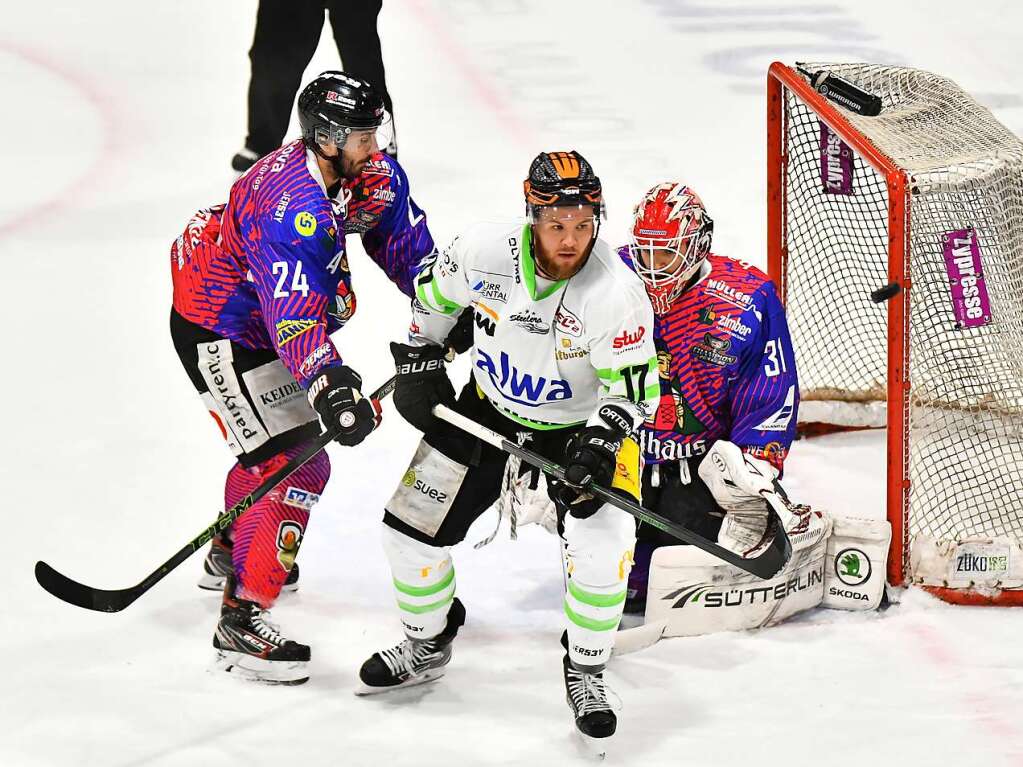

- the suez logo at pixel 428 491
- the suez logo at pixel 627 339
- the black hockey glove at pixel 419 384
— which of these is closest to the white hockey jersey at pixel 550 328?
the suez logo at pixel 627 339

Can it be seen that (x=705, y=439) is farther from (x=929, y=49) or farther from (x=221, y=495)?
(x=929, y=49)

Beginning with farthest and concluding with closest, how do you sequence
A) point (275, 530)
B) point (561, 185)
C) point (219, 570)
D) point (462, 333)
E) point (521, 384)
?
point (219, 570) → point (275, 530) → point (462, 333) → point (521, 384) → point (561, 185)

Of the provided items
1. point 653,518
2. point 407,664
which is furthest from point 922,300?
point 407,664

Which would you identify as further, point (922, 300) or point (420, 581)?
point (922, 300)

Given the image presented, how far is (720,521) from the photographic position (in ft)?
11.9

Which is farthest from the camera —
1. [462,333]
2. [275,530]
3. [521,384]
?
[275,530]

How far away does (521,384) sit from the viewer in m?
3.06

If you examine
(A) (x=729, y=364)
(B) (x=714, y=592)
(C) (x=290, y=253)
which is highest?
(C) (x=290, y=253)

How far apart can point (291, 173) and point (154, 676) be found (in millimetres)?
1130

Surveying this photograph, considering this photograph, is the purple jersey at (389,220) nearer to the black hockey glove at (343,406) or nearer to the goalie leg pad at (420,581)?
the black hockey glove at (343,406)

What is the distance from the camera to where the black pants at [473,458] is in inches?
125

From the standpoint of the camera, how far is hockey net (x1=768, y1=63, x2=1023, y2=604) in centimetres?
352

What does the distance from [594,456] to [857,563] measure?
99cm

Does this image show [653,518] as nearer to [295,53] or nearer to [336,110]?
[336,110]
